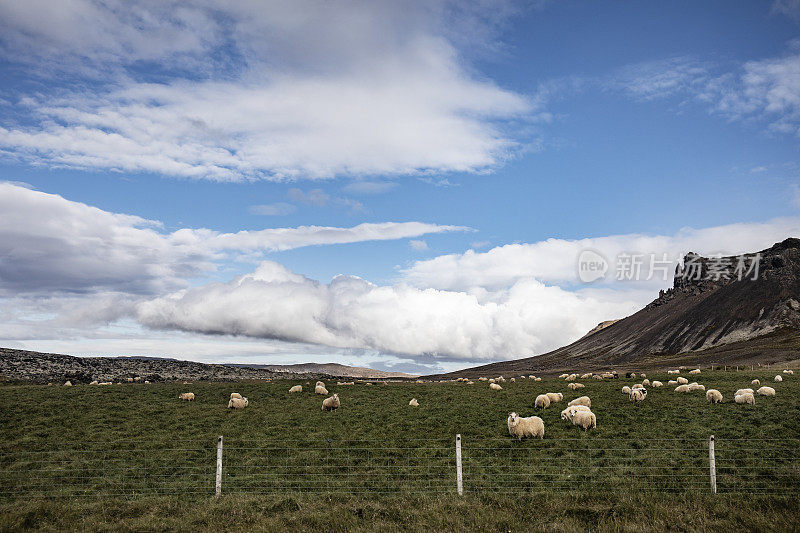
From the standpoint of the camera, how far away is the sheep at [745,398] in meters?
28.6

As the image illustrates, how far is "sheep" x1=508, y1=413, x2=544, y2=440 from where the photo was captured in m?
21.6

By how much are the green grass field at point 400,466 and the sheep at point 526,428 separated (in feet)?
2.42

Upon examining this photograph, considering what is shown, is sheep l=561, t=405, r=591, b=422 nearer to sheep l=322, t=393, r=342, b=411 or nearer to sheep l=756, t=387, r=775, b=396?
sheep l=322, t=393, r=342, b=411

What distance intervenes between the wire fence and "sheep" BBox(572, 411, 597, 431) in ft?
8.42

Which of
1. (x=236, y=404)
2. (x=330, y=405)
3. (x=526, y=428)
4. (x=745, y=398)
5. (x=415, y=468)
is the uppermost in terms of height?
(x=745, y=398)

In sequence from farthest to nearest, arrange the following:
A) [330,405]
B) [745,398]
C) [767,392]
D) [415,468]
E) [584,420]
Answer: [330,405], [767,392], [745,398], [584,420], [415,468]

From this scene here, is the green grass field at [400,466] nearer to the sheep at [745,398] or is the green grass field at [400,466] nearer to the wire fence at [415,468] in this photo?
the wire fence at [415,468]

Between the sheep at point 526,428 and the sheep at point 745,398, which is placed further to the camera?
the sheep at point 745,398

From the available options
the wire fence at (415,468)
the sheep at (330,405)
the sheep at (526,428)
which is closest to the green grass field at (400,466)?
the wire fence at (415,468)

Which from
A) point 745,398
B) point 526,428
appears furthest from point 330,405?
point 745,398

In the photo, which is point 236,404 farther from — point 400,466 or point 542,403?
point 542,403

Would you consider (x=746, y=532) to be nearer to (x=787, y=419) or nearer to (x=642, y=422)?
(x=642, y=422)

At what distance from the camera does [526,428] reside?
21.7 meters

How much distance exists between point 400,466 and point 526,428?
6.85 metres
